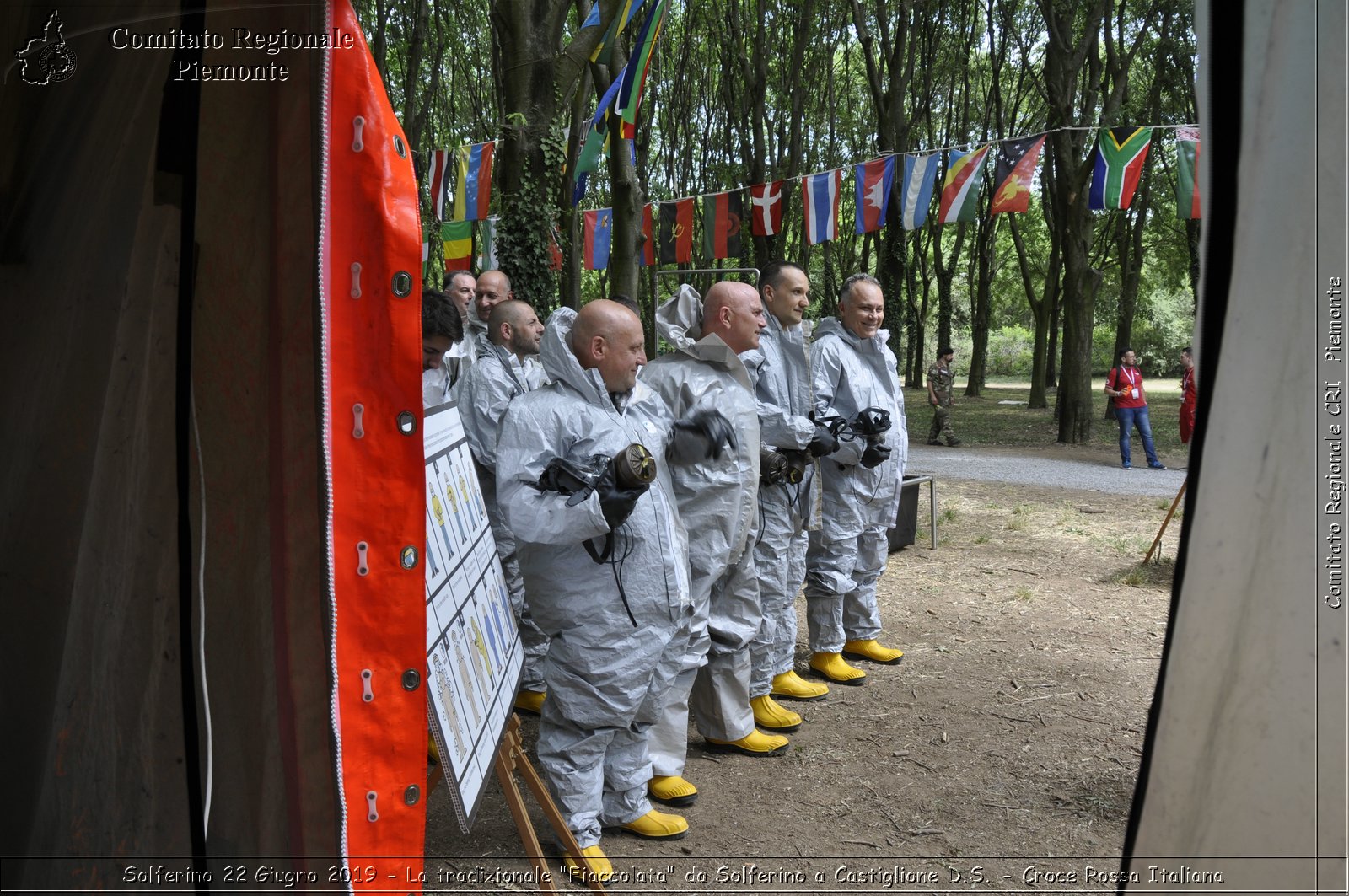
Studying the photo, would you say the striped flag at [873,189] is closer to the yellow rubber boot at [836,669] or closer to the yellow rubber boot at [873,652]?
the yellow rubber boot at [873,652]

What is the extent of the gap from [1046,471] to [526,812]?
40.3ft

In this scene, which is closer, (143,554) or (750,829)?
(143,554)

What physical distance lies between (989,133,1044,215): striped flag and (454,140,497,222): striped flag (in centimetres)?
636

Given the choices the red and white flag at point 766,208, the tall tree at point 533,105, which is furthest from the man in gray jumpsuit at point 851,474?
the red and white flag at point 766,208

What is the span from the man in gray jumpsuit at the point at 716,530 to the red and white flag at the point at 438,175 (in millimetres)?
10145

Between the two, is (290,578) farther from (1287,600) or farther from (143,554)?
(1287,600)

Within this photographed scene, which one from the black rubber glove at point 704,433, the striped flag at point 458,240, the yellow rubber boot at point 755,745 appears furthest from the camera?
the striped flag at point 458,240

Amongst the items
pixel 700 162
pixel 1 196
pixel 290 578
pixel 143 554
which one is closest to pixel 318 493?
pixel 290 578

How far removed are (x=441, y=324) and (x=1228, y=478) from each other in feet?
11.1

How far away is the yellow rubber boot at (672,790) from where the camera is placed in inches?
158

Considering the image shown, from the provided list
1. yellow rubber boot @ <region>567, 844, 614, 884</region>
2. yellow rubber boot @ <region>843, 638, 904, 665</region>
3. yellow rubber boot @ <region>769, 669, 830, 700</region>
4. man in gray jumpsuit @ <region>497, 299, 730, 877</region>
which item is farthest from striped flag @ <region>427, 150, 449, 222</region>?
yellow rubber boot @ <region>567, 844, 614, 884</region>

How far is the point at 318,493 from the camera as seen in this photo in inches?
66.5

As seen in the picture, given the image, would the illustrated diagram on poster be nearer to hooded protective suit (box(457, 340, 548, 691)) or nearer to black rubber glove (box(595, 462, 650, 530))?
black rubber glove (box(595, 462, 650, 530))

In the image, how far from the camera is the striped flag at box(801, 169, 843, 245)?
13.7 m
